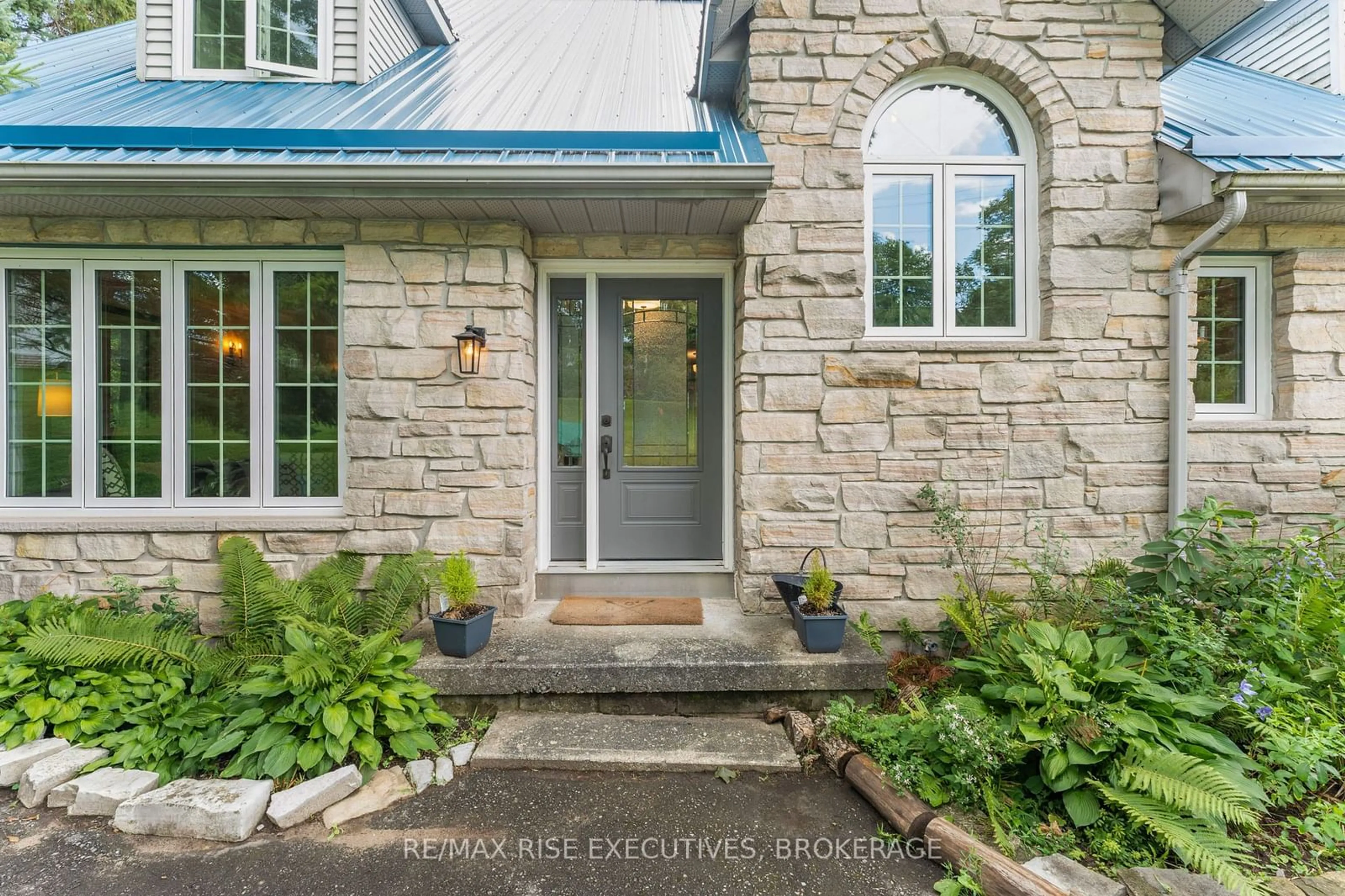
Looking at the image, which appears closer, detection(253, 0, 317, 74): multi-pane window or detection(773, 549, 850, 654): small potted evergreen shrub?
detection(773, 549, 850, 654): small potted evergreen shrub

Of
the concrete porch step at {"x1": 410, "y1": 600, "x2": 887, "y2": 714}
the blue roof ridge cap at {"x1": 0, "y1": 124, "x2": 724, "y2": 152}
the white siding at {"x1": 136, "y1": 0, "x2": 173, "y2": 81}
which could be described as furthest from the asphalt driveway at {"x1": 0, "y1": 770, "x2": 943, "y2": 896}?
the white siding at {"x1": 136, "y1": 0, "x2": 173, "y2": 81}

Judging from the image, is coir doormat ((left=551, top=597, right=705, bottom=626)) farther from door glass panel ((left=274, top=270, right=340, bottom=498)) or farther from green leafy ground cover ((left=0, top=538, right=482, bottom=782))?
door glass panel ((left=274, top=270, right=340, bottom=498))

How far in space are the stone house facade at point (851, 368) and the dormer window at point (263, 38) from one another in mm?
1728

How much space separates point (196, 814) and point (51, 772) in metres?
0.83

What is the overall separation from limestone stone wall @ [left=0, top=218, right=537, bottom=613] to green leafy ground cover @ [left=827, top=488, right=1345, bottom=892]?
2.39 metres

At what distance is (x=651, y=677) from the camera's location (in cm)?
286

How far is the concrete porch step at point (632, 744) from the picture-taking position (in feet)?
8.35

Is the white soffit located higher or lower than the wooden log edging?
higher

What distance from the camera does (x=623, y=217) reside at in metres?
3.40

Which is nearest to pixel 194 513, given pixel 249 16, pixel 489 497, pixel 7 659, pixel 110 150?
pixel 7 659

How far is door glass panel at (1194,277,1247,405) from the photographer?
363cm

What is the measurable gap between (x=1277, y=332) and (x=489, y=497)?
5.01m

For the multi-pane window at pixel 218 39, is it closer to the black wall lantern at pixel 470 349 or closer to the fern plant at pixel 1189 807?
the black wall lantern at pixel 470 349

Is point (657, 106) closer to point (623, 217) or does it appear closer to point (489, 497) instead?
point (623, 217)
